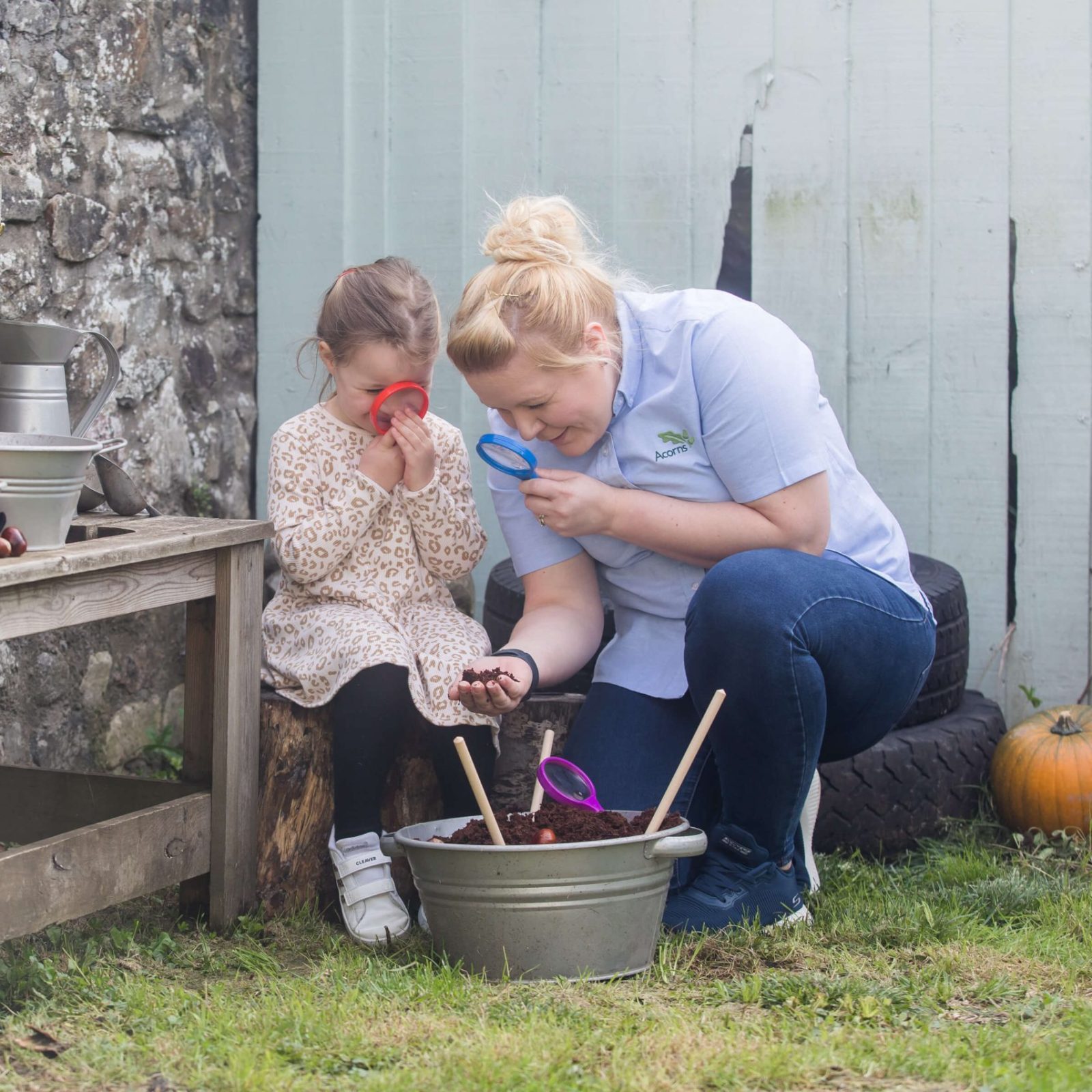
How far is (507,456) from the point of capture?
7.48 ft

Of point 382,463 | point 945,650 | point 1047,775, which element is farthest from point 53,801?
point 1047,775

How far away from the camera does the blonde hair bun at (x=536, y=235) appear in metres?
2.22

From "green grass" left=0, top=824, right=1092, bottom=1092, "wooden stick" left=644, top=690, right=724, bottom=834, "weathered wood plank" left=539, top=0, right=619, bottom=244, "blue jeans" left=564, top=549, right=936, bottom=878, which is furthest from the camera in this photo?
"weathered wood plank" left=539, top=0, right=619, bottom=244

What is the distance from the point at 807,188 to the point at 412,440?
1180 mm

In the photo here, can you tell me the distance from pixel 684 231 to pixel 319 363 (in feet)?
2.87

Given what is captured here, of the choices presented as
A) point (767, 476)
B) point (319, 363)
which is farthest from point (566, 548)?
point (319, 363)

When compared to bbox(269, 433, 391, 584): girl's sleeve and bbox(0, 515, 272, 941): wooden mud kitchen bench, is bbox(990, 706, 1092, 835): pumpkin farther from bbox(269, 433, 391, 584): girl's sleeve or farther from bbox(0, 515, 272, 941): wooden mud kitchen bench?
bbox(0, 515, 272, 941): wooden mud kitchen bench

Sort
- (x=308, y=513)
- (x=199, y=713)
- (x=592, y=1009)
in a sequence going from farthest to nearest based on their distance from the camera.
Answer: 1. (x=308, y=513)
2. (x=199, y=713)
3. (x=592, y=1009)

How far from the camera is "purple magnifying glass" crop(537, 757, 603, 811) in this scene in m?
2.10

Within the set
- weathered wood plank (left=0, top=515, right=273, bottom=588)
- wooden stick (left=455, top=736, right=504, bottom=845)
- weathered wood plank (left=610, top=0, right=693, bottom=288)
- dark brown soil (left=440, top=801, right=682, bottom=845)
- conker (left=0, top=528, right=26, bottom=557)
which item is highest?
weathered wood plank (left=610, top=0, right=693, bottom=288)

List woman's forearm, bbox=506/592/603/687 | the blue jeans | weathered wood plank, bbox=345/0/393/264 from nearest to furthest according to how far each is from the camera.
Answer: the blue jeans < woman's forearm, bbox=506/592/603/687 < weathered wood plank, bbox=345/0/393/264

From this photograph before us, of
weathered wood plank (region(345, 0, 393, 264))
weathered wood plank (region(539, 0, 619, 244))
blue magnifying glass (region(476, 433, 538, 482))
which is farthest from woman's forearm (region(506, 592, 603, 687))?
weathered wood plank (region(345, 0, 393, 264))

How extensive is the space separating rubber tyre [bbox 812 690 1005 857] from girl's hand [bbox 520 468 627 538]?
0.78 m

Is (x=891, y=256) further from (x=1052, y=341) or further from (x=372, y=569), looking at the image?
(x=372, y=569)
